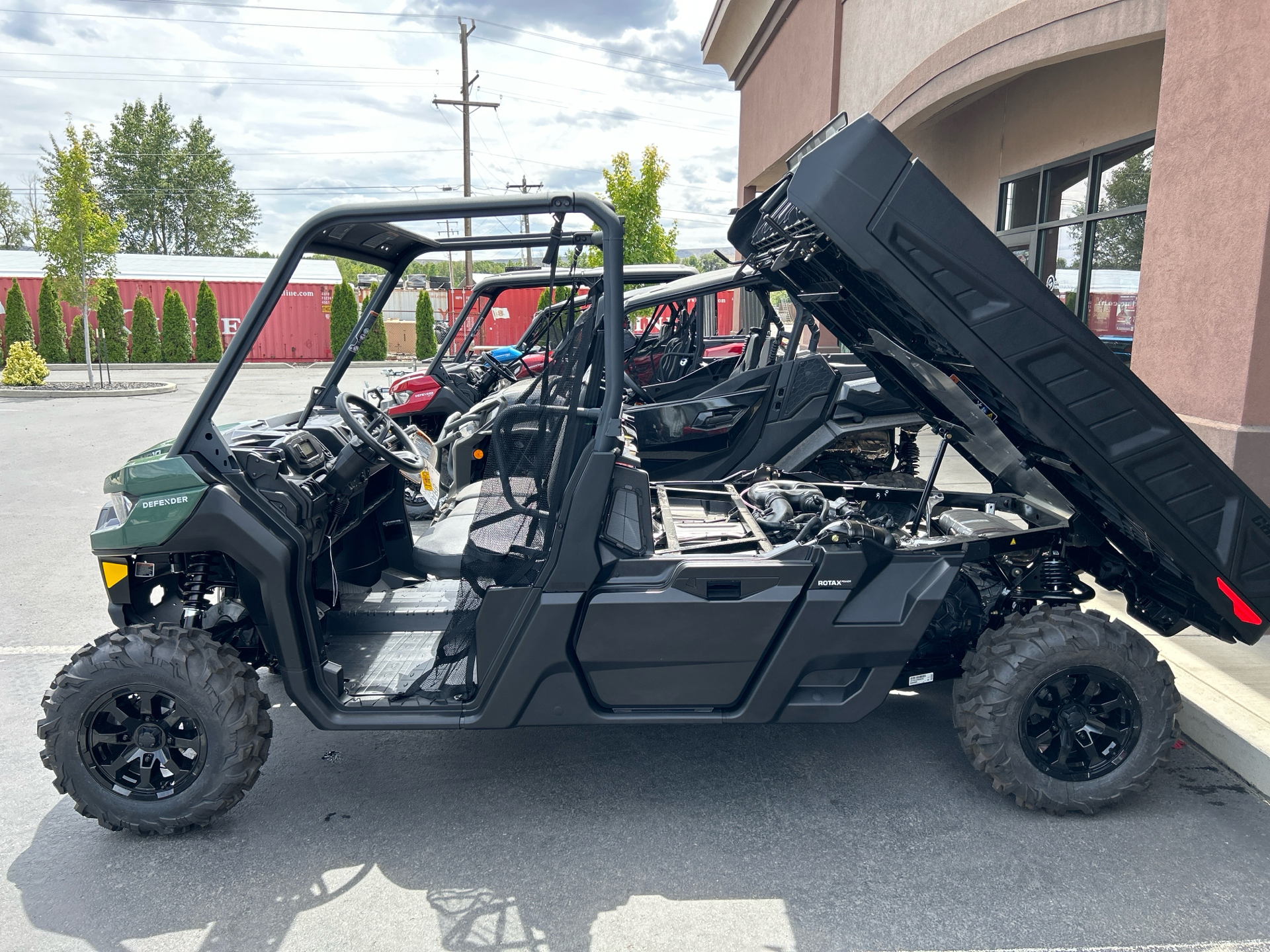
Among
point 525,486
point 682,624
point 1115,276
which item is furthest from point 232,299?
point 682,624

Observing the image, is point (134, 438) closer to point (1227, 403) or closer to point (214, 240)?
point (1227, 403)

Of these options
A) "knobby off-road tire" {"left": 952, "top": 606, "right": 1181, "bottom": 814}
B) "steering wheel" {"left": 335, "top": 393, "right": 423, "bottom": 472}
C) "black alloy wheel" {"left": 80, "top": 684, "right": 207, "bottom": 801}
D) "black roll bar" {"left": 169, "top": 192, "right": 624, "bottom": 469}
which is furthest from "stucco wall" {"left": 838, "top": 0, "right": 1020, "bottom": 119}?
"black alloy wheel" {"left": 80, "top": 684, "right": 207, "bottom": 801}

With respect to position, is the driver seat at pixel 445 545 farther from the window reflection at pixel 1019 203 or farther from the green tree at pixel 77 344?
the green tree at pixel 77 344

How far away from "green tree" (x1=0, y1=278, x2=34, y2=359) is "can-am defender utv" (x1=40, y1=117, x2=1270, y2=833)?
28214 millimetres

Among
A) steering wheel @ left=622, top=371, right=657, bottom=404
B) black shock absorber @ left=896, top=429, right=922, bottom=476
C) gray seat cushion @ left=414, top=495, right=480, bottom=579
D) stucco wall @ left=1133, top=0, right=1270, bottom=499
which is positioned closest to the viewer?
gray seat cushion @ left=414, top=495, right=480, bottom=579

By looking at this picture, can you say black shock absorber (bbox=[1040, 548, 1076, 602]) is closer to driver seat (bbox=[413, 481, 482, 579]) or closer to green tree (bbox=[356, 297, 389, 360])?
driver seat (bbox=[413, 481, 482, 579])

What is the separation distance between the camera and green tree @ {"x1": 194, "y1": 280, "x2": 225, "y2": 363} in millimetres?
29016

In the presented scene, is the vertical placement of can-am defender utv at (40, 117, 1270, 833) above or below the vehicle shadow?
above

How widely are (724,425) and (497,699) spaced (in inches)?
173

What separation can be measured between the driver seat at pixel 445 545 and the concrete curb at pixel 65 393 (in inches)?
685

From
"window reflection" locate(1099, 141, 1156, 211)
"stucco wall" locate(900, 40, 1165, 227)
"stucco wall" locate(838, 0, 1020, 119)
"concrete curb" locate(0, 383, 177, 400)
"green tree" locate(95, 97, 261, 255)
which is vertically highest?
"green tree" locate(95, 97, 261, 255)

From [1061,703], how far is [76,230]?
22947 mm

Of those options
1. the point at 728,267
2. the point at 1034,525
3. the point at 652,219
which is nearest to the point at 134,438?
the point at 728,267

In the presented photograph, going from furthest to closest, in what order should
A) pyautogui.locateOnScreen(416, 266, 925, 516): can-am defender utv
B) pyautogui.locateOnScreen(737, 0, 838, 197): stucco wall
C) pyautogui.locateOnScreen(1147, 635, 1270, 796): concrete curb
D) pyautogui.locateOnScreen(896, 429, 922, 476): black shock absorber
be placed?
pyautogui.locateOnScreen(737, 0, 838, 197): stucco wall
pyautogui.locateOnScreen(896, 429, 922, 476): black shock absorber
pyautogui.locateOnScreen(416, 266, 925, 516): can-am defender utv
pyautogui.locateOnScreen(1147, 635, 1270, 796): concrete curb
